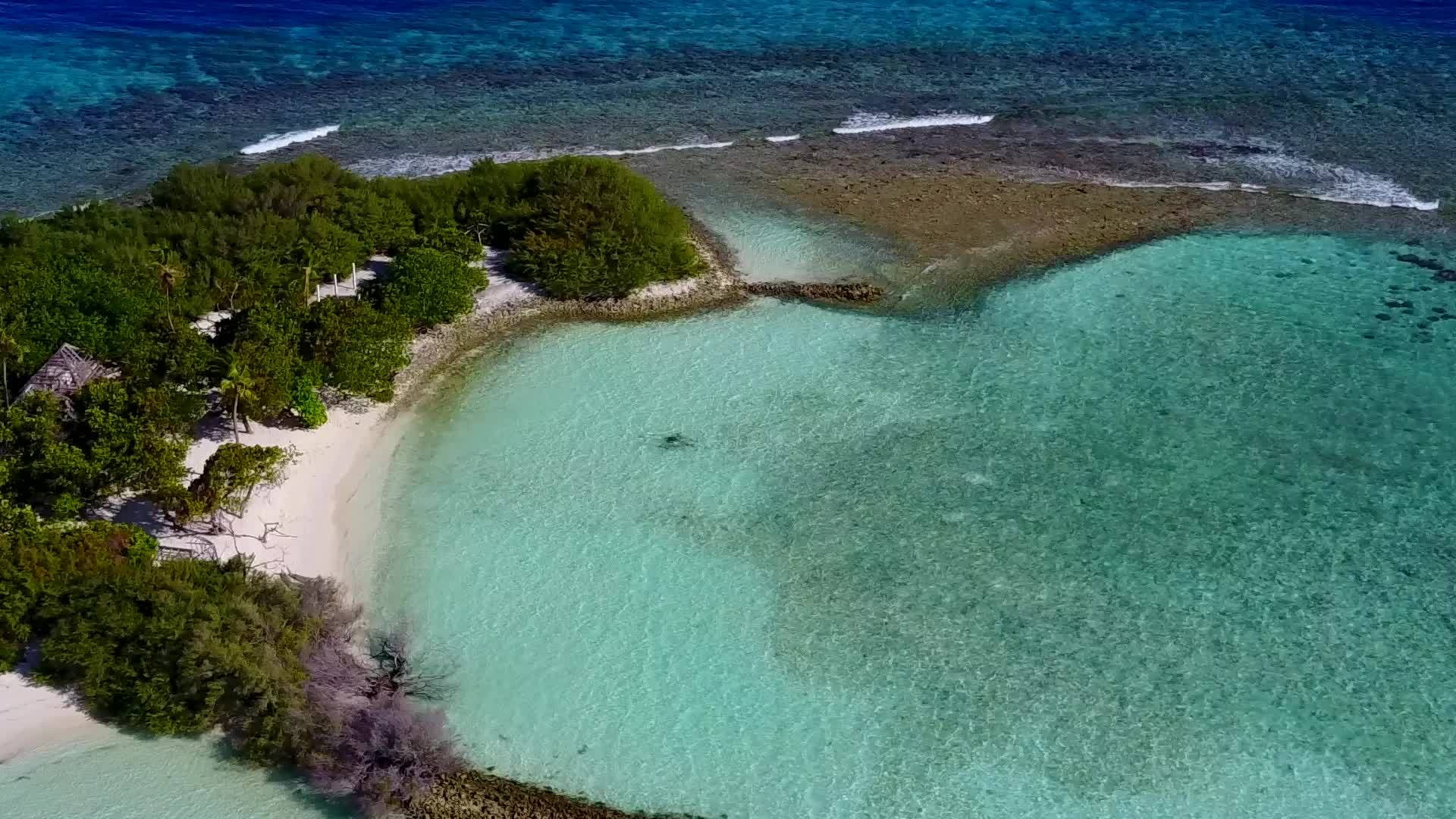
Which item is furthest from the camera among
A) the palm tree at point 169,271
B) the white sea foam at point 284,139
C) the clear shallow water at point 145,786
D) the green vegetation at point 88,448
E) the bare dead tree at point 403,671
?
the white sea foam at point 284,139

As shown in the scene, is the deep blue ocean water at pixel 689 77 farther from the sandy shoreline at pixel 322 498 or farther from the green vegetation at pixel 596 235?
the sandy shoreline at pixel 322 498

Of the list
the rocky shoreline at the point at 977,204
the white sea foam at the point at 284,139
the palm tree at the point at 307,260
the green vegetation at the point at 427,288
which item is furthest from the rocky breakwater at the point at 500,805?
the white sea foam at the point at 284,139

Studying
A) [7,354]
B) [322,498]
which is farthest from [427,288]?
[7,354]

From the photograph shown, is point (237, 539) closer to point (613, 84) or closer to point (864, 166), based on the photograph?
point (864, 166)

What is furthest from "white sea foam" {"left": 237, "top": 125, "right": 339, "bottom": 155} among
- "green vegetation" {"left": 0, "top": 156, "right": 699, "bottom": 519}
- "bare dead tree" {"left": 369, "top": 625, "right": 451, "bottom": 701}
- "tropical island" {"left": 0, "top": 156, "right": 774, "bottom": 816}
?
"bare dead tree" {"left": 369, "top": 625, "right": 451, "bottom": 701}

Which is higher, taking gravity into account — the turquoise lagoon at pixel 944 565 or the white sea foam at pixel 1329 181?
the white sea foam at pixel 1329 181

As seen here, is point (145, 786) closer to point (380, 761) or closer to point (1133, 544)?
point (380, 761)

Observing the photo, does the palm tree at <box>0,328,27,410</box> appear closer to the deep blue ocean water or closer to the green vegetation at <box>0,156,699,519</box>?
the green vegetation at <box>0,156,699,519</box>
